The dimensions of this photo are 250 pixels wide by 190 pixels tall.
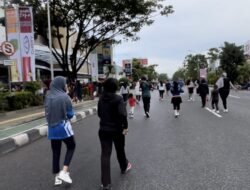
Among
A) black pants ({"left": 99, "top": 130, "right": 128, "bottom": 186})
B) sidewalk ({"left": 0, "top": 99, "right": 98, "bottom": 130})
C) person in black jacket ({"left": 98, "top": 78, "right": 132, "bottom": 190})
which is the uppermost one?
person in black jacket ({"left": 98, "top": 78, "right": 132, "bottom": 190})

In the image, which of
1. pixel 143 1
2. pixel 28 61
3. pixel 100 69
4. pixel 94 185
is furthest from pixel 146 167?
pixel 100 69

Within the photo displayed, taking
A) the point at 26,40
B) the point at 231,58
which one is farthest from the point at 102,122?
the point at 231,58

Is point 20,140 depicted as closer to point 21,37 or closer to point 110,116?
point 110,116

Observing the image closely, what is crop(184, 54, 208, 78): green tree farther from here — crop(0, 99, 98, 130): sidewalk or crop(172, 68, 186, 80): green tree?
crop(0, 99, 98, 130): sidewalk

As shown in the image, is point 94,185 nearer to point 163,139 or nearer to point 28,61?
point 163,139

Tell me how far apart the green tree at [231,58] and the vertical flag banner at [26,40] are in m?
58.4

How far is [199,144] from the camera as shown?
360 inches

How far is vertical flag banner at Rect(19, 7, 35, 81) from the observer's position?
2161 centimetres

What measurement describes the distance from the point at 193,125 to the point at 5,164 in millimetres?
6648

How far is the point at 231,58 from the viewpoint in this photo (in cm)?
7656

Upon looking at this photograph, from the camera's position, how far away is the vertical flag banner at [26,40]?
21609 millimetres

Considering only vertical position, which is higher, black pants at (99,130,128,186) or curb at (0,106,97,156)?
black pants at (99,130,128,186)

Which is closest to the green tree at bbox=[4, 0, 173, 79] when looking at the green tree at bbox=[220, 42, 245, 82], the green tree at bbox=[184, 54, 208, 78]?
the green tree at bbox=[220, 42, 245, 82]

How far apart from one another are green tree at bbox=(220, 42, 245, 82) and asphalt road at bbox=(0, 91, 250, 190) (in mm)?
66565
